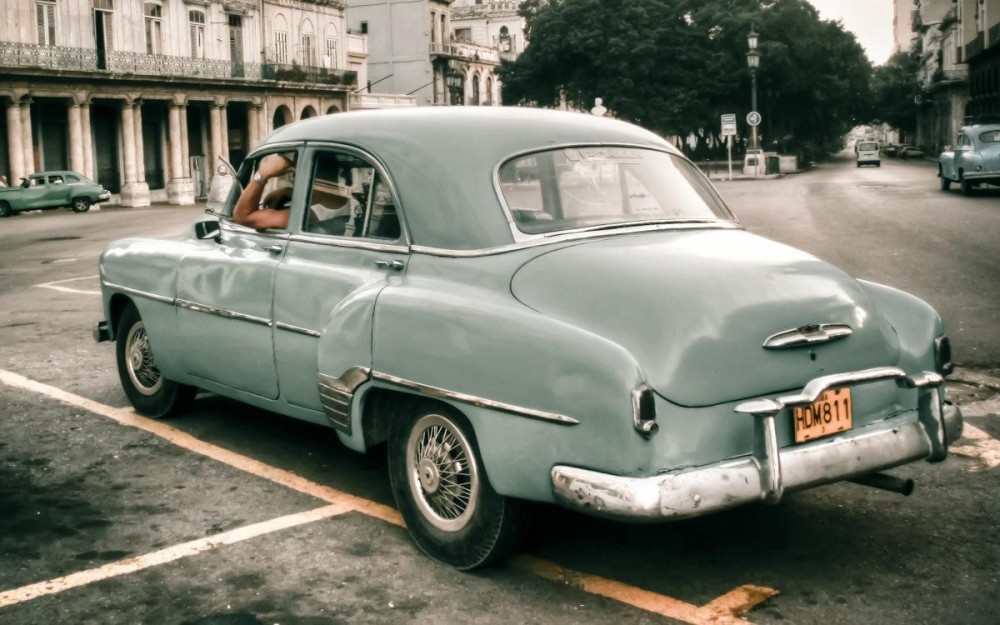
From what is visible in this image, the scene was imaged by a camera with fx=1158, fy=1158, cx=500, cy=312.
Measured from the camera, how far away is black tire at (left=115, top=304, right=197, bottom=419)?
22.8 ft

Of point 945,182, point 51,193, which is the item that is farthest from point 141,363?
point 51,193

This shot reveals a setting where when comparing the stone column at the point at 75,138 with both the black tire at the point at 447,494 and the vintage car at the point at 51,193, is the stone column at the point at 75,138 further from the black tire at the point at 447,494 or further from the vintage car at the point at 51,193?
the black tire at the point at 447,494

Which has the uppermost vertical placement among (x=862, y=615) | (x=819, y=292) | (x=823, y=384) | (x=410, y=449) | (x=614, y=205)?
(x=614, y=205)

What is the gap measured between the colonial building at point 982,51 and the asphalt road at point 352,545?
239 feet

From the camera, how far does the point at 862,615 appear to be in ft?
13.1

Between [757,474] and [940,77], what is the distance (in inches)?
4038

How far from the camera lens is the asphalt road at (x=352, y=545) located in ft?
13.6

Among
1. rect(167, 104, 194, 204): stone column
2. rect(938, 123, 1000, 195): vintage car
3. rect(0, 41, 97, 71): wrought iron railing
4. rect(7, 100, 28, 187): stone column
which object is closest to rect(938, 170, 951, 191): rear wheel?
rect(938, 123, 1000, 195): vintage car

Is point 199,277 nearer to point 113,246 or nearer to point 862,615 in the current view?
point 113,246

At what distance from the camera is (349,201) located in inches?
212

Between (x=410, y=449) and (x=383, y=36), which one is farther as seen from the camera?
(x=383, y=36)

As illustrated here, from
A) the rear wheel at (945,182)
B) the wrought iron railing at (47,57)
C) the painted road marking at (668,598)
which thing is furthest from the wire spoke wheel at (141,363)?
the wrought iron railing at (47,57)

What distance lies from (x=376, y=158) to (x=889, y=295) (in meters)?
2.31

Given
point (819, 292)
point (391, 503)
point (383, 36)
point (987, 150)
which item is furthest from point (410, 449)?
point (383, 36)
